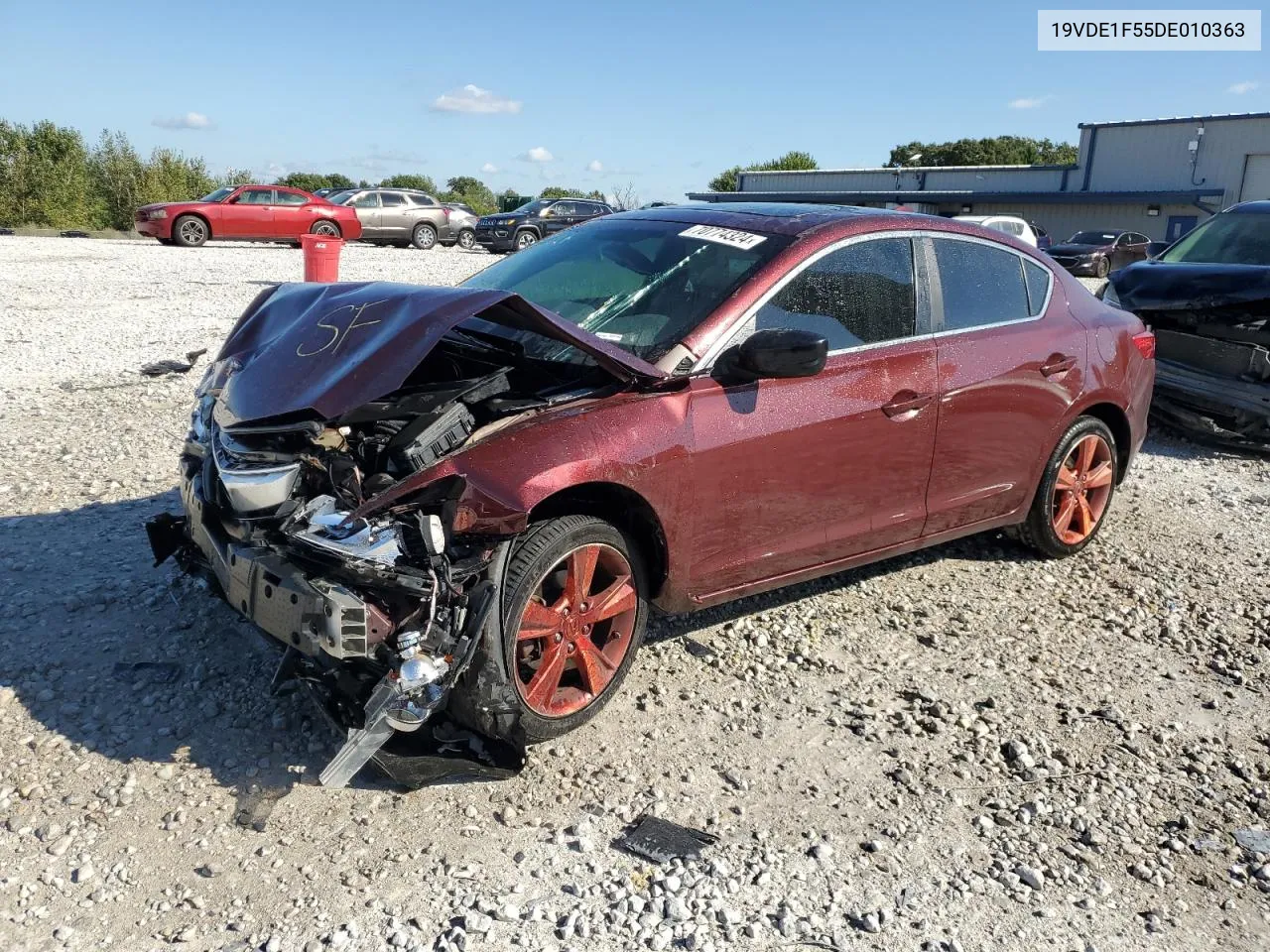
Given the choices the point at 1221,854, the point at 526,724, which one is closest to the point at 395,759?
the point at 526,724

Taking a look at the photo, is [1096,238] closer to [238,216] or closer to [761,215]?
[238,216]

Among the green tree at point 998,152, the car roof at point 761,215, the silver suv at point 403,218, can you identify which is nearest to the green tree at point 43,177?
the silver suv at point 403,218

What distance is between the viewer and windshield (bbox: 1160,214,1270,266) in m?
8.84

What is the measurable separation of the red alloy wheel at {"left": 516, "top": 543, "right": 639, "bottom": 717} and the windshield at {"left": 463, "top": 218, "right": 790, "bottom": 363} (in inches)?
32.5

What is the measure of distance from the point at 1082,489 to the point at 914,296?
179 centimetres

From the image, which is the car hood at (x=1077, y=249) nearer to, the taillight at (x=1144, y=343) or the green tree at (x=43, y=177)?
the taillight at (x=1144, y=343)

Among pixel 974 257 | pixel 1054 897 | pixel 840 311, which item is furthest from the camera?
pixel 974 257

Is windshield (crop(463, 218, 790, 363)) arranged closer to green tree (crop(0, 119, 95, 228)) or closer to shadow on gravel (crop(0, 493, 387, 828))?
shadow on gravel (crop(0, 493, 387, 828))

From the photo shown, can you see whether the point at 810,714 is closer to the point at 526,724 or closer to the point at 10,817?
the point at 526,724

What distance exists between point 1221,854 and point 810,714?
1.41 m

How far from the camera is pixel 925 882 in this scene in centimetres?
312

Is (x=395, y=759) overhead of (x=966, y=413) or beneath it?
beneath

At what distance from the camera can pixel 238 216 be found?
83.0 ft

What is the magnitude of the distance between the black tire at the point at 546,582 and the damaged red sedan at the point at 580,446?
1 centimetres
